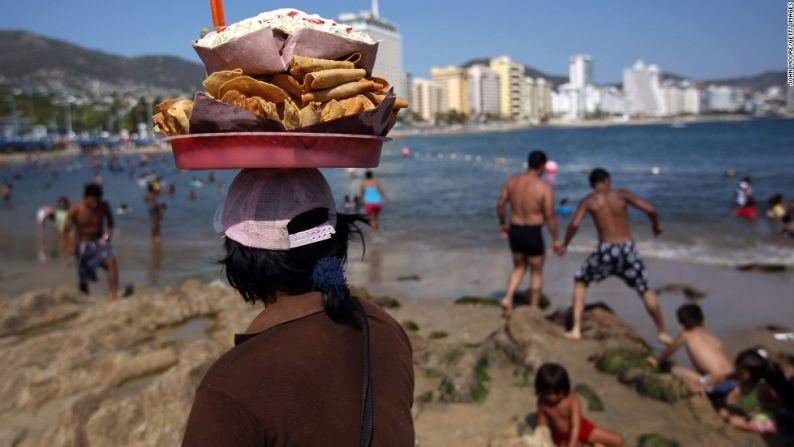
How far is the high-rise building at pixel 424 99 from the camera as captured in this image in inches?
6275

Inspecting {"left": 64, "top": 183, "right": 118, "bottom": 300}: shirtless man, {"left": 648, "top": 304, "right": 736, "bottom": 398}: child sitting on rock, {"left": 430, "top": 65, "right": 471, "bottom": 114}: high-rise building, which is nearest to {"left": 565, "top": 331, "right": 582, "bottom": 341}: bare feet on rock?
{"left": 648, "top": 304, "right": 736, "bottom": 398}: child sitting on rock

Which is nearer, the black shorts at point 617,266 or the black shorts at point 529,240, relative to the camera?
the black shorts at point 617,266

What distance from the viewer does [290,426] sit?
4.42 feet

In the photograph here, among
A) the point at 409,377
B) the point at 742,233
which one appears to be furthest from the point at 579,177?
the point at 409,377

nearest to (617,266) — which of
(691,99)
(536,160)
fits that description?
(536,160)

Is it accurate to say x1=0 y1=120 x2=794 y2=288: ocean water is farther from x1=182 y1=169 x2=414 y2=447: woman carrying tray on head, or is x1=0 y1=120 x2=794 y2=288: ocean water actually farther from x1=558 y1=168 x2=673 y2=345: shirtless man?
x1=558 y1=168 x2=673 y2=345: shirtless man

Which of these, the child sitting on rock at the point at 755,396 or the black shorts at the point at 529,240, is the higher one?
the black shorts at the point at 529,240

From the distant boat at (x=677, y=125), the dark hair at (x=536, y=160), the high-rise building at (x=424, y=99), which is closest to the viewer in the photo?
the dark hair at (x=536, y=160)

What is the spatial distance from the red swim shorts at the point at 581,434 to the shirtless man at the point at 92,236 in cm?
628

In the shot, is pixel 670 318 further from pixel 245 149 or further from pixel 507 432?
pixel 245 149

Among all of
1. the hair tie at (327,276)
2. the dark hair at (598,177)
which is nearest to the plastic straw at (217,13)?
the hair tie at (327,276)

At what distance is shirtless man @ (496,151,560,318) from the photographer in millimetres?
7375

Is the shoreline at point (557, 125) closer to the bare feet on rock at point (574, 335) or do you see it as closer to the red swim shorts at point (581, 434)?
the bare feet on rock at point (574, 335)

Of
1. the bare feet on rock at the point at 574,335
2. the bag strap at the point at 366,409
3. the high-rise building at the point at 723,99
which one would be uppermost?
the high-rise building at the point at 723,99
